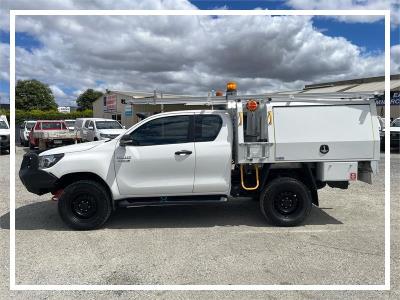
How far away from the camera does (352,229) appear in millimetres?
5996

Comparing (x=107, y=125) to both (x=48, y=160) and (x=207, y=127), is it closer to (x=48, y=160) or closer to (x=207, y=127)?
(x=48, y=160)

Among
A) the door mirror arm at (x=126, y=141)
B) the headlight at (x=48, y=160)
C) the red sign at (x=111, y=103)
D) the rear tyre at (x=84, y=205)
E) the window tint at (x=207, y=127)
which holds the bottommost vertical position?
the rear tyre at (x=84, y=205)

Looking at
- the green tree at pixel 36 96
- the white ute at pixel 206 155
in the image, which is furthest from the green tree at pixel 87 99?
the white ute at pixel 206 155

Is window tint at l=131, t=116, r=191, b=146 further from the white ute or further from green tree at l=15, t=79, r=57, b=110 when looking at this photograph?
green tree at l=15, t=79, r=57, b=110

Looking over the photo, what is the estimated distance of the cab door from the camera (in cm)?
593

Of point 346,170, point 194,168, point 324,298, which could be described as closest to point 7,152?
point 194,168

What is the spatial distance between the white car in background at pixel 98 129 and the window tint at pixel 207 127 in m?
13.5

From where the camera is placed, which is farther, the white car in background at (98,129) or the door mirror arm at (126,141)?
the white car in background at (98,129)

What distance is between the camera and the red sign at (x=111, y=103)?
40.1 metres

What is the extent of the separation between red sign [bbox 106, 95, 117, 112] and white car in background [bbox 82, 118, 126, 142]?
1878 centimetres

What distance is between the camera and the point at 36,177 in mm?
5984

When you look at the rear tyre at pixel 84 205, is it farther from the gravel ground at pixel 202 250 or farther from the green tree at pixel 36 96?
the green tree at pixel 36 96

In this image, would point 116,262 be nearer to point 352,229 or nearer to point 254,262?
point 254,262

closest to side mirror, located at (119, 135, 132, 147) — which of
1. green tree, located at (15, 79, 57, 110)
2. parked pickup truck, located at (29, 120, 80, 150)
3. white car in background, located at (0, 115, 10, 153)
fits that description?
white car in background, located at (0, 115, 10, 153)
